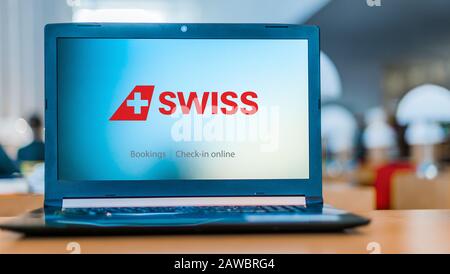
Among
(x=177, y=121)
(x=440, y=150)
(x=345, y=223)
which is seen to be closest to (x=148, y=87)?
(x=177, y=121)

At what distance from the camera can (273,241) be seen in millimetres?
423

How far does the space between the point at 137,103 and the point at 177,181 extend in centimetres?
9

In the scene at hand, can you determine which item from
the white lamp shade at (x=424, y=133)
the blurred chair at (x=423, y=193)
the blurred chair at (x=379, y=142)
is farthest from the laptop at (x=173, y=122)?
the blurred chair at (x=379, y=142)

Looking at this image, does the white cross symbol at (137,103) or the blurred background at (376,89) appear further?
the blurred background at (376,89)

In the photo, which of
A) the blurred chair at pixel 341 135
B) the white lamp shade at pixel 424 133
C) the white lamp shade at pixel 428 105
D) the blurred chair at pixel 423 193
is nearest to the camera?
the blurred chair at pixel 423 193

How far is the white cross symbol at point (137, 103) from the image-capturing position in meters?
0.58

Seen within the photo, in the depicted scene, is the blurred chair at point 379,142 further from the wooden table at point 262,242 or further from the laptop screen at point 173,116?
the wooden table at point 262,242

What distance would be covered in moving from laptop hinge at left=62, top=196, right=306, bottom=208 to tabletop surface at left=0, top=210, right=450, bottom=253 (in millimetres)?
129

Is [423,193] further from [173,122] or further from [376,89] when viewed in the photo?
[376,89]

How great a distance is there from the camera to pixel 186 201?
0.58 m

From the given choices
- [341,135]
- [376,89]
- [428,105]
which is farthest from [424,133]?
[376,89]

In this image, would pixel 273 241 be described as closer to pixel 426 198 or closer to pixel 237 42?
pixel 237 42

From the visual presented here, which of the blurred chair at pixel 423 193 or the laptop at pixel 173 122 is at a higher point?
the laptop at pixel 173 122
